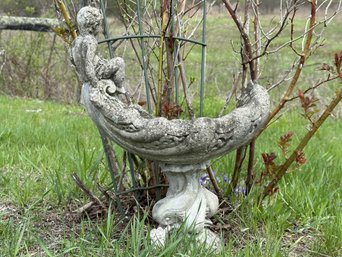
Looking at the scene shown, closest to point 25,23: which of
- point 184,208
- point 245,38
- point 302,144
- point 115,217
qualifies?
point 115,217

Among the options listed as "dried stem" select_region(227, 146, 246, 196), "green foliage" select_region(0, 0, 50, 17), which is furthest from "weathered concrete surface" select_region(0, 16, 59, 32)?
"dried stem" select_region(227, 146, 246, 196)

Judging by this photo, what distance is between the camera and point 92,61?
216 centimetres

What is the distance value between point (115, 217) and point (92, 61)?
901 millimetres

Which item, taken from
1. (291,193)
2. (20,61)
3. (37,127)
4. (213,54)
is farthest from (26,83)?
(291,193)

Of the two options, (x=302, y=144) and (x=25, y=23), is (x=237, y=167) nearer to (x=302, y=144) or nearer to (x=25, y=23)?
(x=302, y=144)

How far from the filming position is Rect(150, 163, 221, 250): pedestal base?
93.7 inches

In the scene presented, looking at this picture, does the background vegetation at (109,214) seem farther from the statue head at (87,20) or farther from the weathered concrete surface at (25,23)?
the weathered concrete surface at (25,23)

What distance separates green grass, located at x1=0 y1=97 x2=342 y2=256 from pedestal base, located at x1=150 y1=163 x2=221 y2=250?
73 millimetres

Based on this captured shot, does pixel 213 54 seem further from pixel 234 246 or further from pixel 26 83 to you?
pixel 234 246

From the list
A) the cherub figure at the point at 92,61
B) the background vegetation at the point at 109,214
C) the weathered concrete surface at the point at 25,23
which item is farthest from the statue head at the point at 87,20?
the weathered concrete surface at the point at 25,23

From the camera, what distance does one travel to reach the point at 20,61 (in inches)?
377

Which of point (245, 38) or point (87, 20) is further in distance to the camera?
point (245, 38)

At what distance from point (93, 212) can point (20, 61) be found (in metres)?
7.24

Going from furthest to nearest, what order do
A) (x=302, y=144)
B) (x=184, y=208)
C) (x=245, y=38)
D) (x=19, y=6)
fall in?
(x=19, y=6), (x=302, y=144), (x=245, y=38), (x=184, y=208)
